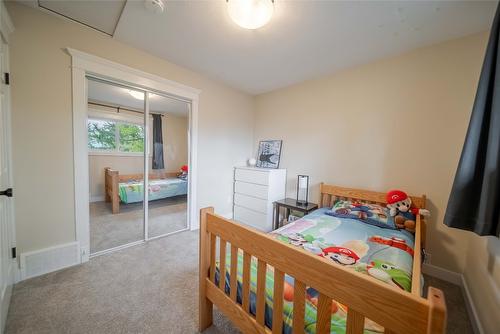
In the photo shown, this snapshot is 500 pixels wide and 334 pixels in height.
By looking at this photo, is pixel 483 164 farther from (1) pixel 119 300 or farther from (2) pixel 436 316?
(1) pixel 119 300

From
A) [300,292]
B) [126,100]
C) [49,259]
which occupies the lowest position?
[49,259]

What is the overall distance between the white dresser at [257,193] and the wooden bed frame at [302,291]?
1.69 meters

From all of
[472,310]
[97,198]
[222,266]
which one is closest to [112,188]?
[97,198]

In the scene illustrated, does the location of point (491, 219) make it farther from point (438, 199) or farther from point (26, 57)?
point (26, 57)

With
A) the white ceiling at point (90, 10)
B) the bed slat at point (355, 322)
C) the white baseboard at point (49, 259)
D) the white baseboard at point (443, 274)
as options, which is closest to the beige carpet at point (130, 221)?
the white baseboard at point (49, 259)

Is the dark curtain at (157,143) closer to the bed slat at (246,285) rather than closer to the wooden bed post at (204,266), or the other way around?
the wooden bed post at (204,266)

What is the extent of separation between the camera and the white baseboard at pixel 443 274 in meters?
1.83

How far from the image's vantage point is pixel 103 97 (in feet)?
7.18

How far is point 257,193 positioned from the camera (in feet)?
9.90

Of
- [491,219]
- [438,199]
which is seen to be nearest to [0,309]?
[491,219]

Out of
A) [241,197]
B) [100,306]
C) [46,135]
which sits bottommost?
[100,306]

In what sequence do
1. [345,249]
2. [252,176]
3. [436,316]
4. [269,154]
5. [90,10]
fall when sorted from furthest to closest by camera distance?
[269,154]
[252,176]
[90,10]
[345,249]
[436,316]

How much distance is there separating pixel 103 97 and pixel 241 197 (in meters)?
2.34

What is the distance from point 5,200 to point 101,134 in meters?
1.03
